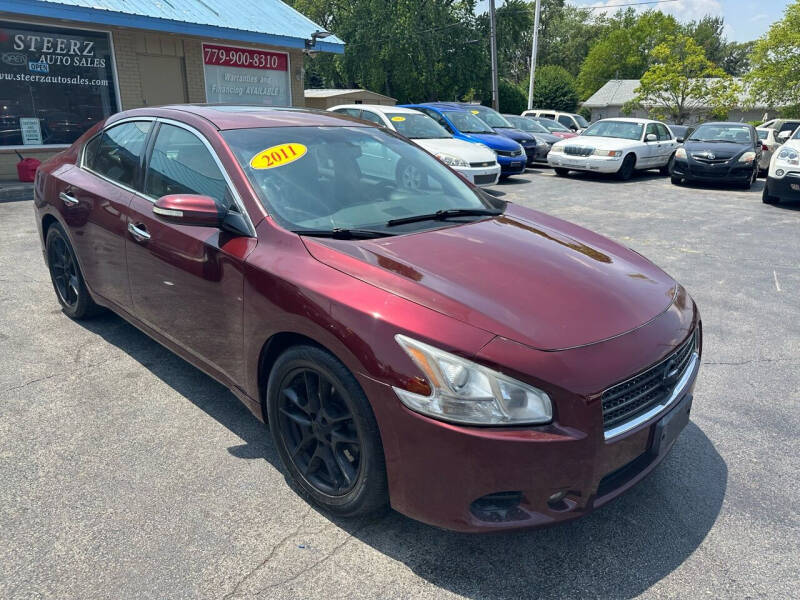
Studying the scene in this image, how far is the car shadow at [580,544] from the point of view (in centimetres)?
222

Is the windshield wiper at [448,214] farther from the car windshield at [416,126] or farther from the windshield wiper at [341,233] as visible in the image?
the car windshield at [416,126]

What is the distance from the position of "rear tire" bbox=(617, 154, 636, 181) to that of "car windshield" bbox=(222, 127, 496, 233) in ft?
38.4

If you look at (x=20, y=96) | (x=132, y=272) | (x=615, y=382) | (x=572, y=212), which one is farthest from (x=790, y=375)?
(x=20, y=96)

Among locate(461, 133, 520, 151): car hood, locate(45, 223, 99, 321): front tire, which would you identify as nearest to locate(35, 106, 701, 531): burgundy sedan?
locate(45, 223, 99, 321): front tire

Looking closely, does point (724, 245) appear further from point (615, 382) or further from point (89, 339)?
point (89, 339)

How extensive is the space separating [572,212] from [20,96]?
10.5 metres

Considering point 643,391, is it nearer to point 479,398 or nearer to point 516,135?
point 479,398

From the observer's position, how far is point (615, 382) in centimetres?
213

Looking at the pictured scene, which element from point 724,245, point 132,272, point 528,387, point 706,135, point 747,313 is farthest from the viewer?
point 706,135

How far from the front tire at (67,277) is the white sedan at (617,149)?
474 inches

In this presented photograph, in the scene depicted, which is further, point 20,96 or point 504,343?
point 20,96

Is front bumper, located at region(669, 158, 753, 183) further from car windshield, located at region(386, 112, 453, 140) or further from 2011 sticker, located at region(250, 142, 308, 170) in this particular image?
2011 sticker, located at region(250, 142, 308, 170)

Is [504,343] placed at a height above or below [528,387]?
above

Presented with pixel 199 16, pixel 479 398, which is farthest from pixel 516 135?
pixel 479 398
